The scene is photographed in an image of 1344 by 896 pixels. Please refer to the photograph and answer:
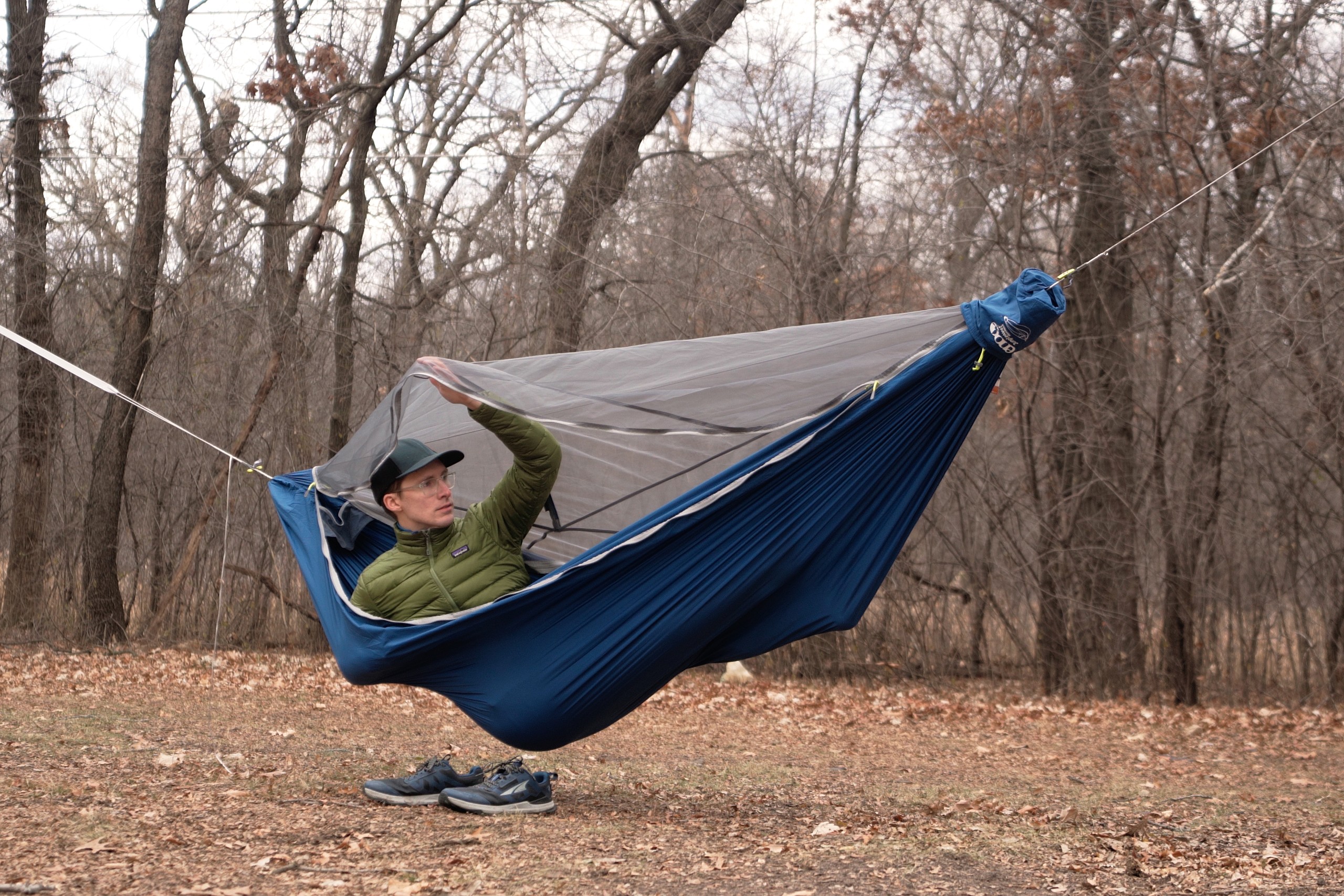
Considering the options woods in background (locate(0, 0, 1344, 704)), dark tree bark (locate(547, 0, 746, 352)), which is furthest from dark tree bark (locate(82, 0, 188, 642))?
dark tree bark (locate(547, 0, 746, 352))

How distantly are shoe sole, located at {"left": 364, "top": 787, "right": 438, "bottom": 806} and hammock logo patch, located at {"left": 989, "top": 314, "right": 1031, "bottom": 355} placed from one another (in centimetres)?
202

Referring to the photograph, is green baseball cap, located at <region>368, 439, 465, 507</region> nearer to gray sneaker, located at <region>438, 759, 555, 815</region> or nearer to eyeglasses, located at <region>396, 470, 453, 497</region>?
eyeglasses, located at <region>396, 470, 453, 497</region>

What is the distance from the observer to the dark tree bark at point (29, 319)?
8.75 meters

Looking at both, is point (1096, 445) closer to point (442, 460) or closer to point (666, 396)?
point (666, 396)

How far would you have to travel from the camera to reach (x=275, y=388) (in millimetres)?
8719

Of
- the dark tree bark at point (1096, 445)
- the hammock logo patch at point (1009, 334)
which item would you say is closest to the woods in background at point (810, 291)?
the dark tree bark at point (1096, 445)

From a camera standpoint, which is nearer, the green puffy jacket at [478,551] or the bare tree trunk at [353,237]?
the green puffy jacket at [478,551]

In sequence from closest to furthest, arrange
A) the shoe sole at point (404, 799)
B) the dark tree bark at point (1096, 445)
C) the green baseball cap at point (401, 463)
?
1. the green baseball cap at point (401, 463)
2. the shoe sole at point (404, 799)
3. the dark tree bark at point (1096, 445)

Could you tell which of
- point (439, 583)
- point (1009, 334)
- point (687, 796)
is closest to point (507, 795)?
point (439, 583)

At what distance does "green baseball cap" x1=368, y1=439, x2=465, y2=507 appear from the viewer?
129 inches

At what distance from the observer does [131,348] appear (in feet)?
27.2

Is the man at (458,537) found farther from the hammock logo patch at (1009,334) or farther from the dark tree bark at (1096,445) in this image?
the dark tree bark at (1096,445)

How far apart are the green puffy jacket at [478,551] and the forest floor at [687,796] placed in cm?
58

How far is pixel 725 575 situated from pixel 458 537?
0.77 m
